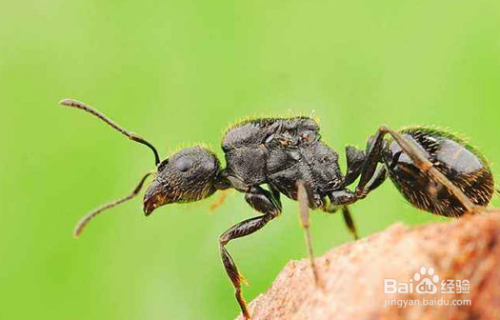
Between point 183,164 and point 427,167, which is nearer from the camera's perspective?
point 427,167

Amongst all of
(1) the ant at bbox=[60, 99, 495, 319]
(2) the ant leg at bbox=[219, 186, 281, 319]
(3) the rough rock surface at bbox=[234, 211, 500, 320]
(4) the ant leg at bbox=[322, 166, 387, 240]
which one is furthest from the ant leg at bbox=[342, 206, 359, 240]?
(3) the rough rock surface at bbox=[234, 211, 500, 320]

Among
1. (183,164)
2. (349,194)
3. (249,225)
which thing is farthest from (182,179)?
(349,194)

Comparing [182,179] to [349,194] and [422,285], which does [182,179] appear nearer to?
[349,194]

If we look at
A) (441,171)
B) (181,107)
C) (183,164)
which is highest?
(181,107)

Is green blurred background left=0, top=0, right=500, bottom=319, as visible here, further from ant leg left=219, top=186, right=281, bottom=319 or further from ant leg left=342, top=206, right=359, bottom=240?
ant leg left=219, top=186, right=281, bottom=319

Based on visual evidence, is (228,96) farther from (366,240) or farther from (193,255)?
(366,240)

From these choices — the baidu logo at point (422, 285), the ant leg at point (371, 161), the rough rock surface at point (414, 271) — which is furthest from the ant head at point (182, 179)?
the baidu logo at point (422, 285)
